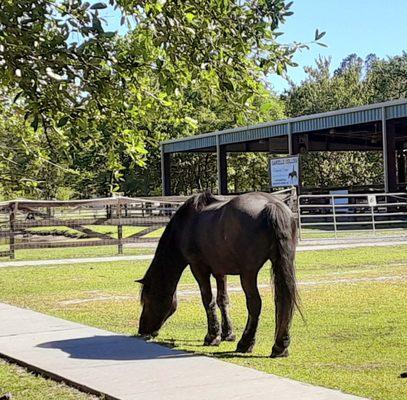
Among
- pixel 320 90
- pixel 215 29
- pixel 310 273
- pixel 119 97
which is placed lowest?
pixel 310 273

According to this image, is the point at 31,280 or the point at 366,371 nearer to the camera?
the point at 366,371

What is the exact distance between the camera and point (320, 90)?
6375 centimetres

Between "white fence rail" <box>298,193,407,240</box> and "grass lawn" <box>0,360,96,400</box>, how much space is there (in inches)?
760

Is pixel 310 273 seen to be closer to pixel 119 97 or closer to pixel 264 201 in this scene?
pixel 264 201

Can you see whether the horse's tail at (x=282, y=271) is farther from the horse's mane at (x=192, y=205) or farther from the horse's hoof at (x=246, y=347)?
the horse's mane at (x=192, y=205)

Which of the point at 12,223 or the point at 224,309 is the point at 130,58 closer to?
the point at 224,309

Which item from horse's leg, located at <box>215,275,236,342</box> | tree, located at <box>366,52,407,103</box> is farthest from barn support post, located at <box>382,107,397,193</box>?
tree, located at <box>366,52,407,103</box>

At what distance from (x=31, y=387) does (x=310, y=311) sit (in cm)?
492

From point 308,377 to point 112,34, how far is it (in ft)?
10.6

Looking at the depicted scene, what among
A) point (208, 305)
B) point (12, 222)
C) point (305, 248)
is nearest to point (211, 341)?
point (208, 305)

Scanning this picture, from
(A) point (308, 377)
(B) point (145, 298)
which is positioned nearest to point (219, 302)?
(B) point (145, 298)

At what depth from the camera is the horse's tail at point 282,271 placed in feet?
22.9

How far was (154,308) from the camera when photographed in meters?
8.43

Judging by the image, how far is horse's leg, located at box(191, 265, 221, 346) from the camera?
7902mm
